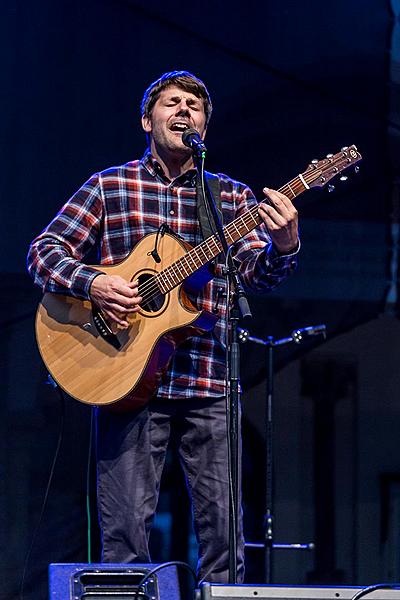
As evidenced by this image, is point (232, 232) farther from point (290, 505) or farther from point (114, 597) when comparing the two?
point (290, 505)

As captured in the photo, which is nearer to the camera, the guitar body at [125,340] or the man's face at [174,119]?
the guitar body at [125,340]

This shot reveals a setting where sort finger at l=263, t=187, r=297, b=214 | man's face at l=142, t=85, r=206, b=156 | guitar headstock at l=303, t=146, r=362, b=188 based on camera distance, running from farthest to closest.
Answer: man's face at l=142, t=85, r=206, b=156 → guitar headstock at l=303, t=146, r=362, b=188 → finger at l=263, t=187, r=297, b=214

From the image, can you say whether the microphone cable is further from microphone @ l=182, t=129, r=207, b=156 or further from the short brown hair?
microphone @ l=182, t=129, r=207, b=156

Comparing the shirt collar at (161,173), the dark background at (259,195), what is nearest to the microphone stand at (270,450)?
the dark background at (259,195)

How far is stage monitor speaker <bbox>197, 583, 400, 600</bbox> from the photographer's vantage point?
91.0 inches

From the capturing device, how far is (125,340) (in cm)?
354

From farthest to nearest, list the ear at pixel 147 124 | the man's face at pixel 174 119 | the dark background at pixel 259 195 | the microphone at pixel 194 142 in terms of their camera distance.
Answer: the dark background at pixel 259 195 < the ear at pixel 147 124 < the man's face at pixel 174 119 < the microphone at pixel 194 142

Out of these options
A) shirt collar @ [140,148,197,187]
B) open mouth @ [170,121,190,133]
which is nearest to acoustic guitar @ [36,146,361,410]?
shirt collar @ [140,148,197,187]

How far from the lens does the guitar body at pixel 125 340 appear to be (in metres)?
3.47

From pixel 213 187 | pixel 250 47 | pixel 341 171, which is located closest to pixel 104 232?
pixel 213 187

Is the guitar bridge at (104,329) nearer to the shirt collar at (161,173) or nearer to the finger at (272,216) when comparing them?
the shirt collar at (161,173)

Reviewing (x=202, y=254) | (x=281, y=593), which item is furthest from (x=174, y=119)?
(x=281, y=593)

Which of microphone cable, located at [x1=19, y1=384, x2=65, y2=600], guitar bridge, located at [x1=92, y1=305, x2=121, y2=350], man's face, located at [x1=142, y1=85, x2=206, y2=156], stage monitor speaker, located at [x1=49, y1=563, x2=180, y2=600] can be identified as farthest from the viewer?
microphone cable, located at [x1=19, y1=384, x2=65, y2=600]

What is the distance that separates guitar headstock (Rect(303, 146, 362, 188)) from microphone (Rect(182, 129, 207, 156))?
0.45m
